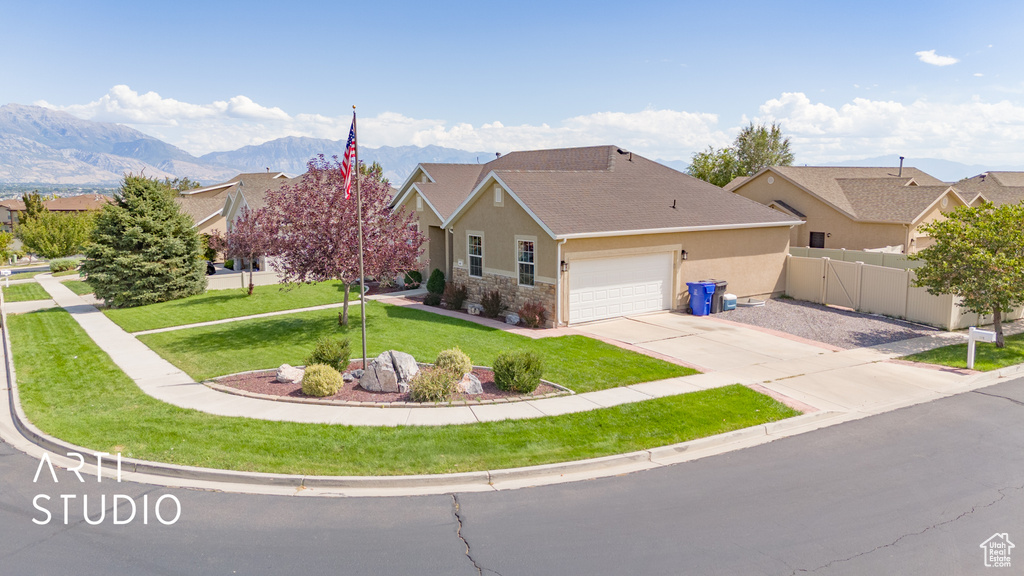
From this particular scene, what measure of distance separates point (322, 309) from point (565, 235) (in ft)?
31.7

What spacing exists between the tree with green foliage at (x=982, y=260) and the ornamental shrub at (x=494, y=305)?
1218cm

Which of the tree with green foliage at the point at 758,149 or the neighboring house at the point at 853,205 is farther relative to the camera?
the tree with green foliage at the point at 758,149

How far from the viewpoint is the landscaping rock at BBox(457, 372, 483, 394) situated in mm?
12578

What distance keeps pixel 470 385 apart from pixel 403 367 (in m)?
1.40

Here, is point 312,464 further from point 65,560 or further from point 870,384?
point 870,384

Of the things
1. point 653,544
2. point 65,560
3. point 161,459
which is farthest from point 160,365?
point 653,544

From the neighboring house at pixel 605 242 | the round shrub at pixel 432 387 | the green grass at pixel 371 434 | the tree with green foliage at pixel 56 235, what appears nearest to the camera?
the green grass at pixel 371 434

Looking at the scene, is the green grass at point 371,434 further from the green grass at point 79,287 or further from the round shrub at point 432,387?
the green grass at point 79,287

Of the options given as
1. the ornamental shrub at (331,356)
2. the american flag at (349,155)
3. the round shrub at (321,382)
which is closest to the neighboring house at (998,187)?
the american flag at (349,155)

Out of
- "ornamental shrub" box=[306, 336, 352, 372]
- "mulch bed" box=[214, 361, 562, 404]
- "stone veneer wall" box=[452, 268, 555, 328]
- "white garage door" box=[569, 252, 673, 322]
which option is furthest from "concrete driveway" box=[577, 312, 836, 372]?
"ornamental shrub" box=[306, 336, 352, 372]

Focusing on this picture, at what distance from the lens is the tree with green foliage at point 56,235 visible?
47594 millimetres

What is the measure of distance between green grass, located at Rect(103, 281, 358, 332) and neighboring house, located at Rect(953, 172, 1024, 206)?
34.7 m

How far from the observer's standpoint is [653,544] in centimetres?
707

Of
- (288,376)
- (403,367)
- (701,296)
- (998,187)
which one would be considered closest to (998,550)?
(403,367)
